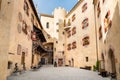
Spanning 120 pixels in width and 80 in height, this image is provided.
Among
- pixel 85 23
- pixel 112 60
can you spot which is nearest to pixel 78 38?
pixel 85 23

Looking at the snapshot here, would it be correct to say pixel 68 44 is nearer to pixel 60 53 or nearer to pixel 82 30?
pixel 60 53

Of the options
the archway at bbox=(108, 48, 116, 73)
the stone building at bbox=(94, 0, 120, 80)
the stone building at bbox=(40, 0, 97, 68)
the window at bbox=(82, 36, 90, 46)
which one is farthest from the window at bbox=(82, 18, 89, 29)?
the archway at bbox=(108, 48, 116, 73)

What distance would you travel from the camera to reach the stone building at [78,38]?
2267cm

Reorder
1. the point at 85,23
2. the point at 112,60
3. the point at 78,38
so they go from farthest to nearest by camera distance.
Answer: the point at 78,38 < the point at 85,23 < the point at 112,60

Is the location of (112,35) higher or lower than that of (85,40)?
lower

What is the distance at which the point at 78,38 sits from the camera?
2764cm

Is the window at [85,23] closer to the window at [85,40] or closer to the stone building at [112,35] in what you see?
the window at [85,40]

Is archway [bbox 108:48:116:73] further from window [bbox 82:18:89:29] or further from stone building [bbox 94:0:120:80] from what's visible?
window [bbox 82:18:89:29]

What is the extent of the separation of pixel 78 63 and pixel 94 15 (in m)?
9.69

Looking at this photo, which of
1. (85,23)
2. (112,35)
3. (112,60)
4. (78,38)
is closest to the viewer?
(112,35)

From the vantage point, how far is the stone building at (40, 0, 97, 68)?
22.7 metres

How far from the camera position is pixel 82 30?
1028 inches

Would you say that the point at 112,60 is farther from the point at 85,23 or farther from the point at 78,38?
the point at 78,38

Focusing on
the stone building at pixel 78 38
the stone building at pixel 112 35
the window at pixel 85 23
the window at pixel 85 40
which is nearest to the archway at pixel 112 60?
the stone building at pixel 112 35
